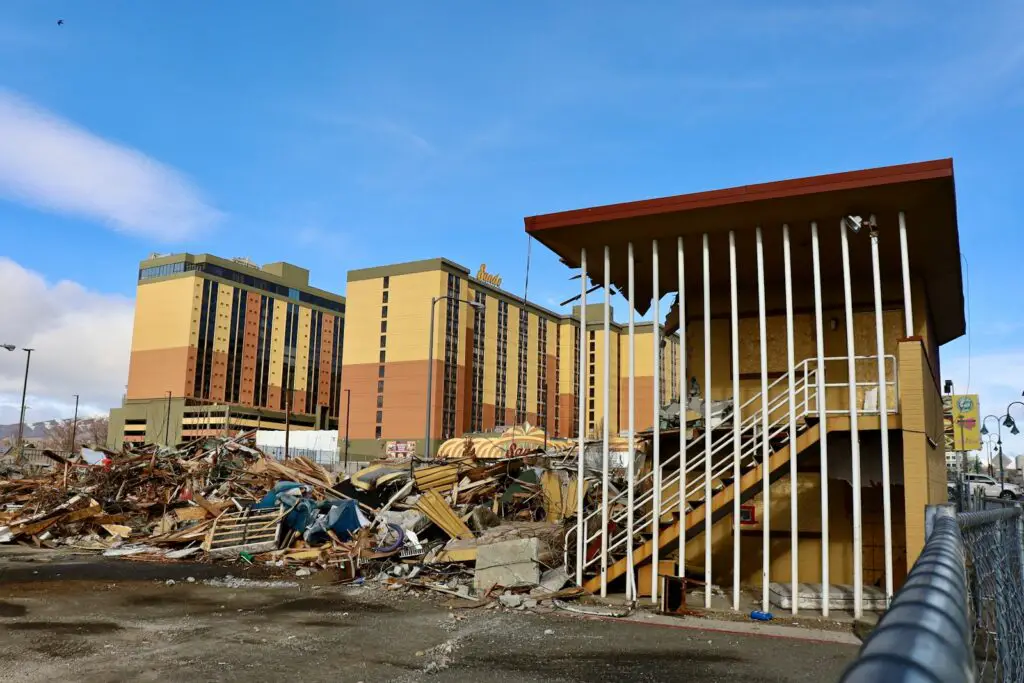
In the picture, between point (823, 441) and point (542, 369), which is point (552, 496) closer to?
point (823, 441)

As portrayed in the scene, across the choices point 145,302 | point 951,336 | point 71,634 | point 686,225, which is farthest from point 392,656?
point 145,302

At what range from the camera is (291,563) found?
1627 centimetres

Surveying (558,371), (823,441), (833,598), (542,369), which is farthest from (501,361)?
(823,441)

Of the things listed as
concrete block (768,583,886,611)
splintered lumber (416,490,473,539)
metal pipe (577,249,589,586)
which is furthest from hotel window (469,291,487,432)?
concrete block (768,583,886,611)

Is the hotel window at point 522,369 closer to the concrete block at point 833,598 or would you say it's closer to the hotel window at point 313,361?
the hotel window at point 313,361

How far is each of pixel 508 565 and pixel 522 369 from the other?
11920 cm

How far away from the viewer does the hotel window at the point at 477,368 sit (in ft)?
385

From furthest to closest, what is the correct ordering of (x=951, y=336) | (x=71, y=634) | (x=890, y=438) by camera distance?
(x=951, y=336) → (x=890, y=438) → (x=71, y=634)

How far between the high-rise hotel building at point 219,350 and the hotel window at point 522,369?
32998 mm

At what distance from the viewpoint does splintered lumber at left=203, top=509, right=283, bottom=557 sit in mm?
17078

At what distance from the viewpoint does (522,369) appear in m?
132

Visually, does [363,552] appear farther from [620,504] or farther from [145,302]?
[145,302]

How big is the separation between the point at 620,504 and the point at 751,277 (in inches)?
237

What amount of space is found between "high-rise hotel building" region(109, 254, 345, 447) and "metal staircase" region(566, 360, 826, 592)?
111153 millimetres
